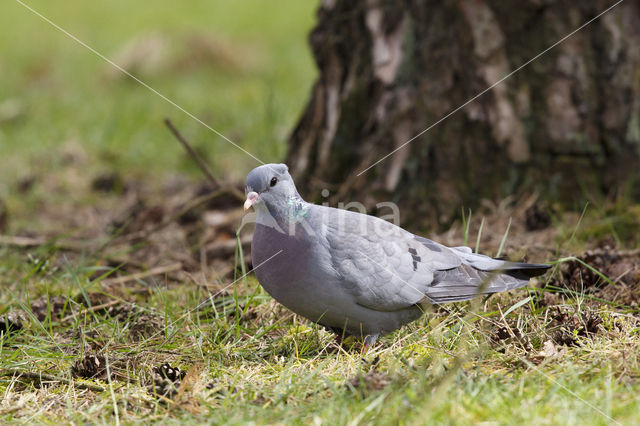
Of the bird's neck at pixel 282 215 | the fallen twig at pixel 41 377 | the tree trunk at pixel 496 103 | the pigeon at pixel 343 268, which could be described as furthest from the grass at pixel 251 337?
the bird's neck at pixel 282 215

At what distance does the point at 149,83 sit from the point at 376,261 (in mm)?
6314

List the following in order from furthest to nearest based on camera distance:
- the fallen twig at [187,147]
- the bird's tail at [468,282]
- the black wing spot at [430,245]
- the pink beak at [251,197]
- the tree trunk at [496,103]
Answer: the tree trunk at [496,103] → the fallen twig at [187,147] → the black wing spot at [430,245] → the bird's tail at [468,282] → the pink beak at [251,197]

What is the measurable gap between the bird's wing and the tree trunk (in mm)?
1299

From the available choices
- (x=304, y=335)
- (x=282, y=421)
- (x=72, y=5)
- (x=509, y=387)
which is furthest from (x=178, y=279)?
(x=72, y=5)

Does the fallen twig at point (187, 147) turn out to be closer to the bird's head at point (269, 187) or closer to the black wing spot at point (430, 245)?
the bird's head at point (269, 187)

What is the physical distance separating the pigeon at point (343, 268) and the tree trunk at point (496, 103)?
4.25 feet

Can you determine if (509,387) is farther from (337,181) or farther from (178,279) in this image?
(337,181)

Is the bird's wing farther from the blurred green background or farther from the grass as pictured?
the blurred green background

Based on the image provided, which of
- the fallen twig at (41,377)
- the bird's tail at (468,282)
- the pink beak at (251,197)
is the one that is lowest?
the bird's tail at (468,282)

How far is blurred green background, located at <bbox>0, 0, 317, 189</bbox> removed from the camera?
6.32 meters

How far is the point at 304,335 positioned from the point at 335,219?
0.54 metres

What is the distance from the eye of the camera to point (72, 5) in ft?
43.1

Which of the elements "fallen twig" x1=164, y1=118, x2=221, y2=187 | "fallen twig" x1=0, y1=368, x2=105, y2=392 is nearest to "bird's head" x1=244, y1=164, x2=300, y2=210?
"fallen twig" x1=0, y1=368, x2=105, y2=392

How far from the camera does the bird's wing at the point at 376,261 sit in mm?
2852
